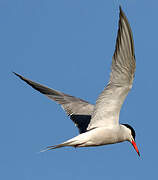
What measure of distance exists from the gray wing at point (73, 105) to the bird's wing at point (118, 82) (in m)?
0.98

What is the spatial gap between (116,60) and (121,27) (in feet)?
2.43

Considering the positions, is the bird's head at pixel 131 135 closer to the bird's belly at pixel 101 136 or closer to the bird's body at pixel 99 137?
the bird's body at pixel 99 137

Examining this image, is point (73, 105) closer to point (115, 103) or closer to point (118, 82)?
point (115, 103)

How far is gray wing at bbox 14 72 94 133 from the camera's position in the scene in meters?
8.82

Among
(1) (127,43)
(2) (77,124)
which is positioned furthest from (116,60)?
(2) (77,124)

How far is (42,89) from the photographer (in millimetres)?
9266

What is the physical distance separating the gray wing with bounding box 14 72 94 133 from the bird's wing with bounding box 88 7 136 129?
38.8 inches

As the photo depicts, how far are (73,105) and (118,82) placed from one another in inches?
81.9

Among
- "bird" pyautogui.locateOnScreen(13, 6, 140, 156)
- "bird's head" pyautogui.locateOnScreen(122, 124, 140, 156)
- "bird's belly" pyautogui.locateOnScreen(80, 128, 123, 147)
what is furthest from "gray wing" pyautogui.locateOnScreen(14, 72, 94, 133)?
"bird's belly" pyautogui.locateOnScreen(80, 128, 123, 147)

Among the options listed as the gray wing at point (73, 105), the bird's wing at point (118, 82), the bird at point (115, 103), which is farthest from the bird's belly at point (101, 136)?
the gray wing at point (73, 105)

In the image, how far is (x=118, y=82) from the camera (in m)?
7.41

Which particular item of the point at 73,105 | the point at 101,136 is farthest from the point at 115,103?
the point at 73,105

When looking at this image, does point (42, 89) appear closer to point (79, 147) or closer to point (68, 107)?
point (68, 107)

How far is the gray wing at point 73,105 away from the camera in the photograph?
8820mm
